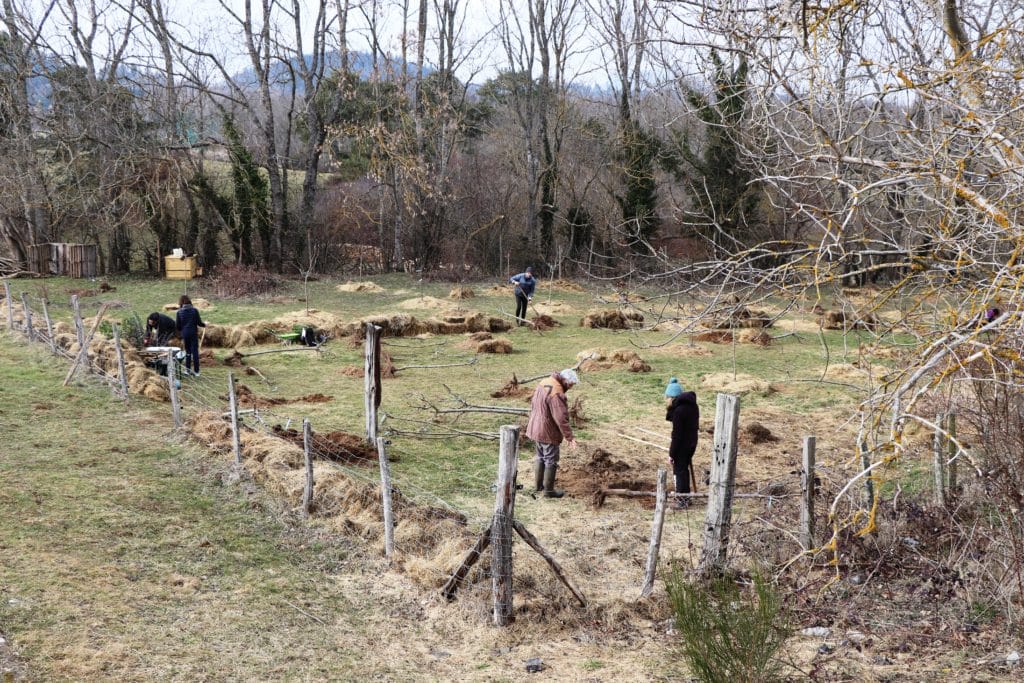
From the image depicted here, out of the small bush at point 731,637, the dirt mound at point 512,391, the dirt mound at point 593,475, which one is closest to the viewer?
the small bush at point 731,637

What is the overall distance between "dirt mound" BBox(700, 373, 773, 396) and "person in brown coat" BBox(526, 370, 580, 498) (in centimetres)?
636

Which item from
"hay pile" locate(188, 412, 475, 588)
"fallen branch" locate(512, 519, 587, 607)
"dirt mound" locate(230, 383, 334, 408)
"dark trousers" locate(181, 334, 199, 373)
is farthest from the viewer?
"dark trousers" locate(181, 334, 199, 373)

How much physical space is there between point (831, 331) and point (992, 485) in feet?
54.7

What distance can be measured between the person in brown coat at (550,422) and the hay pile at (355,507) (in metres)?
1.55

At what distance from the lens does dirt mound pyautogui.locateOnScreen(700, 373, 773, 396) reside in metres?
15.8

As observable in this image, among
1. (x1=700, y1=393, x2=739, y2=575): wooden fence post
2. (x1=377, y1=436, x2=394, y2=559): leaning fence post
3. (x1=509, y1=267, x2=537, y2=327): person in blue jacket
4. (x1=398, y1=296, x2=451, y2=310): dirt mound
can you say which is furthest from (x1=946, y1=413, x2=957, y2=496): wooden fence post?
(x1=398, y1=296, x2=451, y2=310): dirt mound

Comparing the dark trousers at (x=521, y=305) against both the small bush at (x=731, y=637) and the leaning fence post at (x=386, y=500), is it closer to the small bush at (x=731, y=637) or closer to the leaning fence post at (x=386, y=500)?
the leaning fence post at (x=386, y=500)

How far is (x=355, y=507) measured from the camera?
30.2ft

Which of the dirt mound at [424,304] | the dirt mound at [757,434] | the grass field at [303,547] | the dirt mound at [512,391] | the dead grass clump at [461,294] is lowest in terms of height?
the grass field at [303,547]

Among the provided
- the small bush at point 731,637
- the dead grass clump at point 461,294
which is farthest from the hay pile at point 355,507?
the dead grass clump at point 461,294

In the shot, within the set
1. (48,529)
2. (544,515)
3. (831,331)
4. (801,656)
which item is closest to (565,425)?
(544,515)

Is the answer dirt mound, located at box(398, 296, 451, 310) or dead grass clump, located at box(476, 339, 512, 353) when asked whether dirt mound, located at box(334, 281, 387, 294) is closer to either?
dirt mound, located at box(398, 296, 451, 310)

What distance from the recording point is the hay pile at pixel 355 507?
8023 mm

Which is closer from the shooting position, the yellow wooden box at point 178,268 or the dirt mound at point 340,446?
the dirt mound at point 340,446
